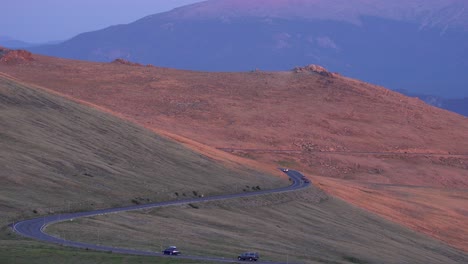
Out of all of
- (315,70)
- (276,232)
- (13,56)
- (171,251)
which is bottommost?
(171,251)

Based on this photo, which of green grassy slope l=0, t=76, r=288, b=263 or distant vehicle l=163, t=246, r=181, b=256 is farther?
green grassy slope l=0, t=76, r=288, b=263

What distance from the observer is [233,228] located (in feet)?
180

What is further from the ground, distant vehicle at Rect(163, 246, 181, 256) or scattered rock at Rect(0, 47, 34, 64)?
scattered rock at Rect(0, 47, 34, 64)

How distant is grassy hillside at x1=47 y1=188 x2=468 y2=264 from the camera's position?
4538 centimetres

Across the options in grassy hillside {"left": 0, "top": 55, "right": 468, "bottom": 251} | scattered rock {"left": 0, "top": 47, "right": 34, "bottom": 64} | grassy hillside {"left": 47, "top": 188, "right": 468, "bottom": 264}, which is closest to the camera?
grassy hillside {"left": 47, "top": 188, "right": 468, "bottom": 264}

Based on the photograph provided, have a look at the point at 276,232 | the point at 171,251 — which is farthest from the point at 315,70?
the point at 171,251

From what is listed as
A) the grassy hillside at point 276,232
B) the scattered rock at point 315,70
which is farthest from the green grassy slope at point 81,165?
the scattered rock at point 315,70

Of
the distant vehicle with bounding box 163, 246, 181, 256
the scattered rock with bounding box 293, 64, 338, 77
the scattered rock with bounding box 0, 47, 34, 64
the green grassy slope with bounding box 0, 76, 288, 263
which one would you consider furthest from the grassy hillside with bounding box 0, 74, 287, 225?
the scattered rock with bounding box 293, 64, 338, 77

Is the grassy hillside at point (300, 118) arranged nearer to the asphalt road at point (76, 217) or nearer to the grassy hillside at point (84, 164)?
the grassy hillside at point (84, 164)

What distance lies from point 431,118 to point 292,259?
10942cm

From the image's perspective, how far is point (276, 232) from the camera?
56.2 meters

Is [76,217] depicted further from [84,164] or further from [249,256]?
[84,164]

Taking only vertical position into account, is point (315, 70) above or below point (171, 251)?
above

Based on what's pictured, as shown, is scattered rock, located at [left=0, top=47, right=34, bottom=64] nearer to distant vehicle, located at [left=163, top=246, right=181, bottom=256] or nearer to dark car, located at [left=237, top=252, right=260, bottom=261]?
distant vehicle, located at [left=163, top=246, right=181, bottom=256]
